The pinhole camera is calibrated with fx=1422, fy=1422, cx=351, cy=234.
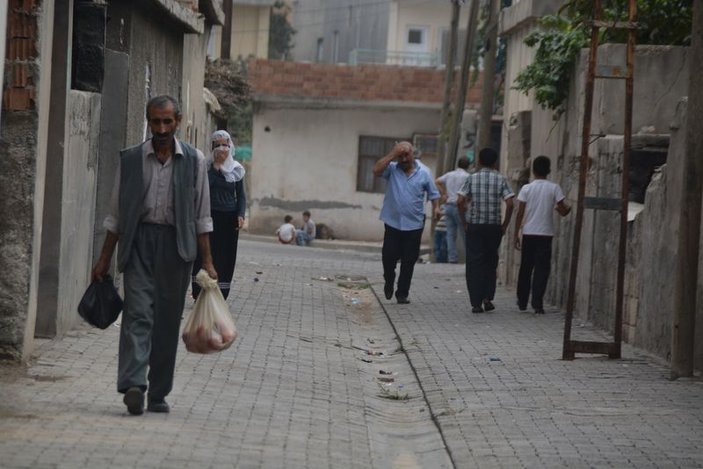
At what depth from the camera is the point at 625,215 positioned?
11430 mm

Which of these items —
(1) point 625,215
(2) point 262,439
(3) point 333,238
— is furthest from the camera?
(3) point 333,238

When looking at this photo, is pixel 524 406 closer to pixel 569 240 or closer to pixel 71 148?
pixel 71 148

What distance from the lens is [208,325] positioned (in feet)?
25.7

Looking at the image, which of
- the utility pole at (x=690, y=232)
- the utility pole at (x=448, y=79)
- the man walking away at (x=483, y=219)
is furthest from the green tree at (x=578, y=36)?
the utility pole at (x=448, y=79)

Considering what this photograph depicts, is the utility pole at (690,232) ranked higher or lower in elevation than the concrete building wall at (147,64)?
lower

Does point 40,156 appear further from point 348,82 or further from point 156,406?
point 348,82

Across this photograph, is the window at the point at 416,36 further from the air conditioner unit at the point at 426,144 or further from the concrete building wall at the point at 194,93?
the concrete building wall at the point at 194,93

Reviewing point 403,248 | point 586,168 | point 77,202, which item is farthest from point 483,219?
point 77,202

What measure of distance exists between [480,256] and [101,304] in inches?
302

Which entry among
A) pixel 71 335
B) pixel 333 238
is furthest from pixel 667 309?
pixel 333 238

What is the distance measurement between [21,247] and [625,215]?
4857 millimetres

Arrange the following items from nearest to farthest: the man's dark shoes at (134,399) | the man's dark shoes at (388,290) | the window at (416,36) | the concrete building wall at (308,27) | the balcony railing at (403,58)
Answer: the man's dark shoes at (134,399)
the man's dark shoes at (388,290)
the balcony railing at (403,58)
the window at (416,36)
the concrete building wall at (308,27)

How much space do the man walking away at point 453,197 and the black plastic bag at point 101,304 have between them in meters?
14.7

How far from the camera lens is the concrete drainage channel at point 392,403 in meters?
8.09
